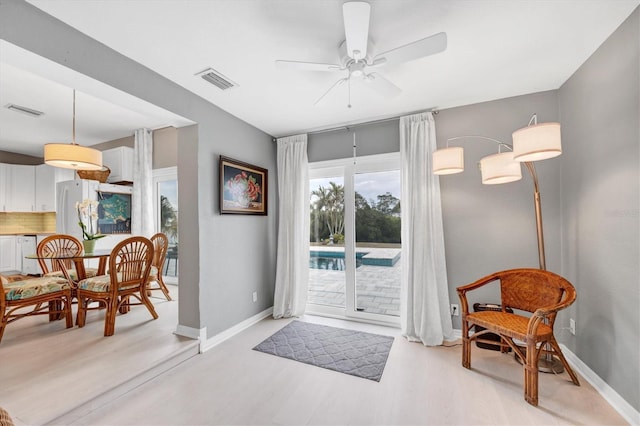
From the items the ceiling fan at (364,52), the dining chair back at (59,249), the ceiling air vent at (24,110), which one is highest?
the ceiling air vent at (24,110)

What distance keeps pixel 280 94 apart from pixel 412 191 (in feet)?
5.75

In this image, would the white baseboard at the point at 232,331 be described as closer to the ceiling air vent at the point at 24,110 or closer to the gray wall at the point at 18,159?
the ceiling air vent at the point at 24,110

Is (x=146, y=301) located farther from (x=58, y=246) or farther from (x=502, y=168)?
(x=502, y=168)

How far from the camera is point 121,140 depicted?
4.66 meters

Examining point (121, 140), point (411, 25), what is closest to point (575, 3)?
point (411, 25)

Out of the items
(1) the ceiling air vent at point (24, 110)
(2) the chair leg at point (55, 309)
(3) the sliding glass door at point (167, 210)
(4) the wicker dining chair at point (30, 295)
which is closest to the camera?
(4) the wicker dining chair at point (30, 295)

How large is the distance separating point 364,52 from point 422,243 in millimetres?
2022

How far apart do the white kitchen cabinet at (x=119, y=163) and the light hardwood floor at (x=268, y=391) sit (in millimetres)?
2564

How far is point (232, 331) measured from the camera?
304 cm

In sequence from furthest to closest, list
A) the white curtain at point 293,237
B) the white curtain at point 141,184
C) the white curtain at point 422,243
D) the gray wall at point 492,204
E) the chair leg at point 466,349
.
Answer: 1. the white curtain at point 141,184
2. the white curtain at point 293,237
3. the white curtain at point 422,243
4. the gray wall at point 492,204
5. the chair leg at point 466,349

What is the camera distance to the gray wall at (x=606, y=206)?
5.61 ft

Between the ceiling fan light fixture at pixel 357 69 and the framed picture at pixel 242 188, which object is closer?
the ceiling fan light fixture at pixel 357 69

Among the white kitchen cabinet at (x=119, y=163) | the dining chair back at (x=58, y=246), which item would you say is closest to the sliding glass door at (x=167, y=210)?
the white kitchen cabinet at (x=119, y=163)

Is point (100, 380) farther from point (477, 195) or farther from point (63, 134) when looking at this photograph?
point (63, 134)
